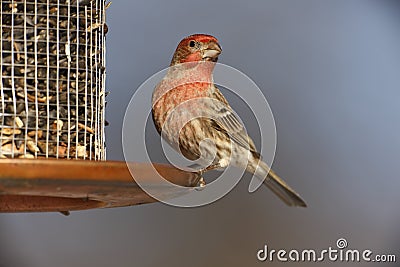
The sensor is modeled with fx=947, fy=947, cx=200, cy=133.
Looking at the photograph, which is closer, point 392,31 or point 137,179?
point 137,179

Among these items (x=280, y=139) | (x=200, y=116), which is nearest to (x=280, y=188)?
(x=200, y=116)

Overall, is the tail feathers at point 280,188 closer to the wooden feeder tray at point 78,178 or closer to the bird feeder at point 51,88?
the bird feeder at point 51,88

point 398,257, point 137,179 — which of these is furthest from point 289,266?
point 137,179

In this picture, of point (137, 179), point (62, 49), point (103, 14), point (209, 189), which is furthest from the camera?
point (209, 189)

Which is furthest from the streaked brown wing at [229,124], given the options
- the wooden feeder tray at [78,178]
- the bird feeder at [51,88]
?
the wooden feeder tray at [78,178]

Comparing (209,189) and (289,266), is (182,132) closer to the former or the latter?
(209,189)

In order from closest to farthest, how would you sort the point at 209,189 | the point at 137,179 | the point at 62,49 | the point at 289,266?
the point at 137,179 → the point at 62,49 → the point at 209,189 → the point at 289,266

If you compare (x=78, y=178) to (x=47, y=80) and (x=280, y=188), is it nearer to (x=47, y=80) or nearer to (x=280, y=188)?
(x=47, y=80)
